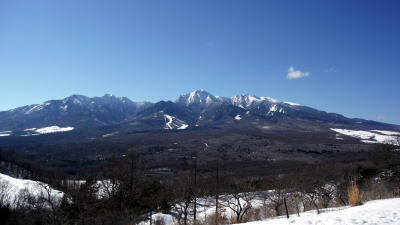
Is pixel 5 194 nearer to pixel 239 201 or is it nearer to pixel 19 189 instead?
pixel 19 189

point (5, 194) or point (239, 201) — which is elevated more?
point (239, 201)

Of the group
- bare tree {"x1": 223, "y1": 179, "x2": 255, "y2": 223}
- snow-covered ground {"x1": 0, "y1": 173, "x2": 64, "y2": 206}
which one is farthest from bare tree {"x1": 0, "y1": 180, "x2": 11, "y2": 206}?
bare tree {"x1": 223, "y1": 179, "x2": 255, "y2": 223}

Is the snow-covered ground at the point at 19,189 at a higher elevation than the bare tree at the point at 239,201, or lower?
lower

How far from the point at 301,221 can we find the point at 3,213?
47.9 m

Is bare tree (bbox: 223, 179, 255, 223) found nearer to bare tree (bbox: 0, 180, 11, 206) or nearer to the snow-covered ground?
bare tree (bbox: 0, 180, 11, 206)

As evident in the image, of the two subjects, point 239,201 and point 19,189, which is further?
point 19,189

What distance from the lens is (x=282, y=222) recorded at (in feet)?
29.2

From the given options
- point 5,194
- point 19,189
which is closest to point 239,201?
point 5,194

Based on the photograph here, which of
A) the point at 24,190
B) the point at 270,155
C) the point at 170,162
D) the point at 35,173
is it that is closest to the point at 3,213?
the point at 24,190

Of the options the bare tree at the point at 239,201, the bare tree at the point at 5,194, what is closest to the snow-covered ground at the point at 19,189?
the bare tree at the point at 5,194

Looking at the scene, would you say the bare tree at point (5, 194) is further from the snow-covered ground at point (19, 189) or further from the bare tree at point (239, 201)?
the bare tree at point (239, 201)

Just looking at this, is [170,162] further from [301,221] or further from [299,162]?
[301,221]

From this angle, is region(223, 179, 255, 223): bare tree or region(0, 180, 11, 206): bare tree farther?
region(0, 180, 11, 206): bare tree

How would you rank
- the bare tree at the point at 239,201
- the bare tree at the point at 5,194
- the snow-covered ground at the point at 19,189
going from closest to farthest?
the bare tree at the point at 239,201 < the bare tree at the point at 5,194 < the snow-covered ground at the point at 19,189
